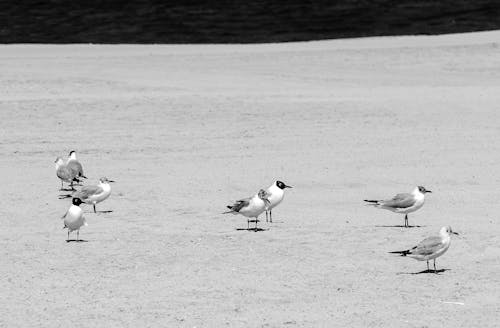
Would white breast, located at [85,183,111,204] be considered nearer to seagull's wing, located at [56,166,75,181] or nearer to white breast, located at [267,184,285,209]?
→ seagull's wing, located at [56,166,75,181]

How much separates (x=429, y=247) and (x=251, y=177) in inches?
366

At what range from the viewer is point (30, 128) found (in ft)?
104

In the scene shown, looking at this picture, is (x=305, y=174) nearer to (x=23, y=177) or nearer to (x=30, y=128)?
(x=23, y=177)

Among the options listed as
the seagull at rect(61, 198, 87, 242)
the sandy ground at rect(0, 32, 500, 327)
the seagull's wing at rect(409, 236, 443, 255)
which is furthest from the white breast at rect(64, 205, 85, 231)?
the seagull's wing at rect(409, 236, 443, 255)

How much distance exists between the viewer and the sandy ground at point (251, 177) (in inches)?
565

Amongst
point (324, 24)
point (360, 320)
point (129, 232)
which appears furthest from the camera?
point (324, 24)

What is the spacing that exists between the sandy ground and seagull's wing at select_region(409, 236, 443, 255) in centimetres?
31

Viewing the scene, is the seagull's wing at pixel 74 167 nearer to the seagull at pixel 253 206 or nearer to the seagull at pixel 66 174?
the seagull at pixel 66 174

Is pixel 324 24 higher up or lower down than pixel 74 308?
higher up

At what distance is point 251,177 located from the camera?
24.5 meters

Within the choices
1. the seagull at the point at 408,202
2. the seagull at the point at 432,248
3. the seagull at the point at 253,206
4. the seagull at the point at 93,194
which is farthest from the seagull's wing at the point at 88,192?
the seagull at the point at 432,248

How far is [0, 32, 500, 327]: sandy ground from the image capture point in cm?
1436

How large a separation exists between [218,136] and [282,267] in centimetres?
1451

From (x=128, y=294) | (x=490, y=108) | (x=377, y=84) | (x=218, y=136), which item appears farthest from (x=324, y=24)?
(x=128, y=294)
